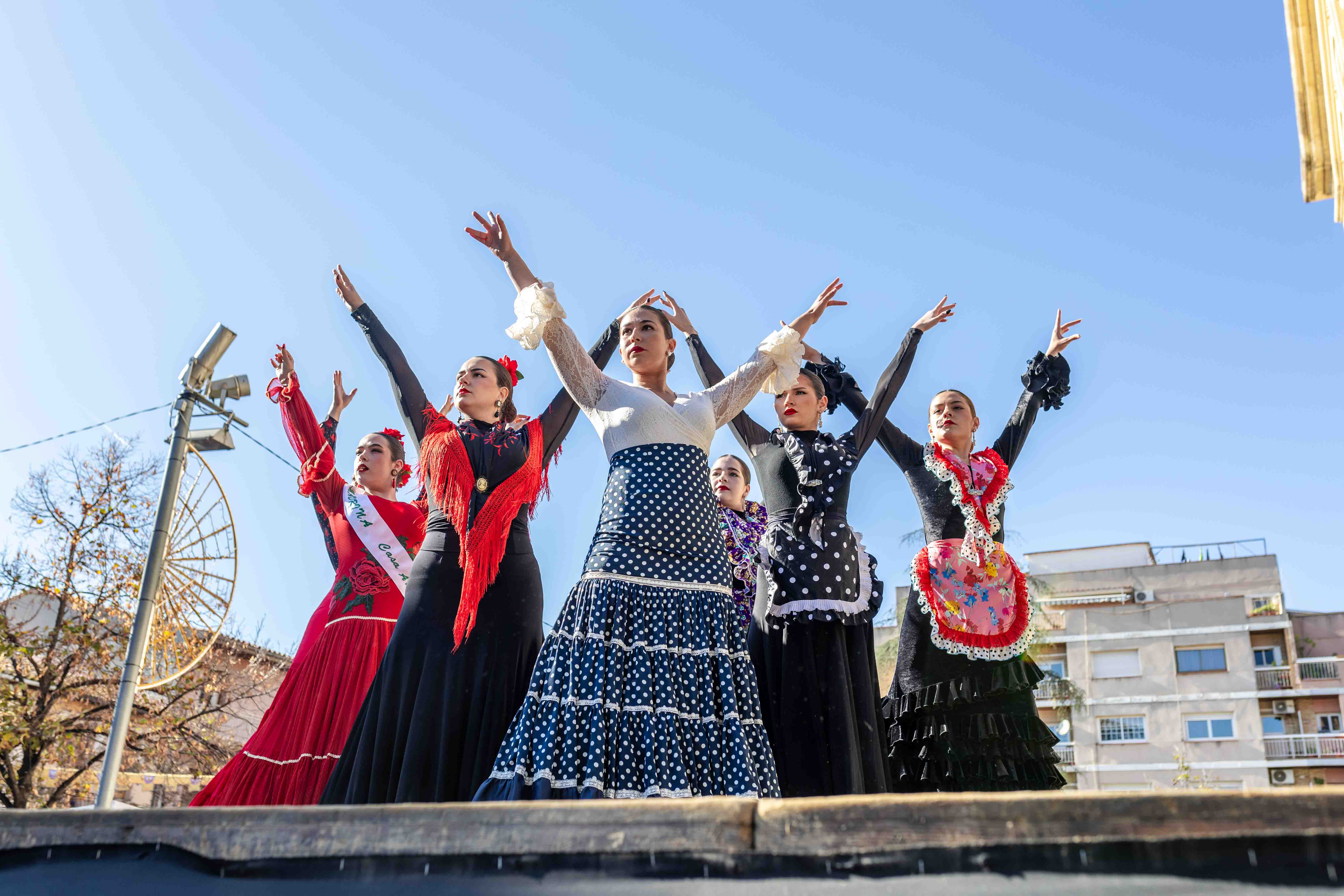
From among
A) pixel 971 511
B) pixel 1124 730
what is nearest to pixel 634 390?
pixel 971 511

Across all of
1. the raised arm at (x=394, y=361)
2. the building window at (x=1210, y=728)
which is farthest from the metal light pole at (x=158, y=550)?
the building window at (x=1210, y=728)

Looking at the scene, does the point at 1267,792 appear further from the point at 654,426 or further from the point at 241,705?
the point at 241,705

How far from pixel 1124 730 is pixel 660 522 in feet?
A: 119

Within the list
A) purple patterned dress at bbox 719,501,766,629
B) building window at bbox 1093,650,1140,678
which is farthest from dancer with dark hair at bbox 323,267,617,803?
building window at bbox 1093,650,1140,678

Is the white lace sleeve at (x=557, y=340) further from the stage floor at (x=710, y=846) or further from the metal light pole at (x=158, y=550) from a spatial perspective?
the metal light pole at (x=158, y=550)

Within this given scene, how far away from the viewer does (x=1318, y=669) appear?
36.0 m

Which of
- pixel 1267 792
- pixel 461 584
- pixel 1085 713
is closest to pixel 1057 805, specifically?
pixel 1267 792

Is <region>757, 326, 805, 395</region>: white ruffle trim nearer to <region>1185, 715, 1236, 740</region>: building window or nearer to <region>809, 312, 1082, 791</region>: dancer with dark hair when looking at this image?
<region>809, 312, 1082, 791</region>: dancer with dark hair

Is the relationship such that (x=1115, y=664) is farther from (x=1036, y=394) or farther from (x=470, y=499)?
(x=470, y=499)

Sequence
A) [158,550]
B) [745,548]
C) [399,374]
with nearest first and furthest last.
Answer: [399,374] < [745,548] < [158,550]

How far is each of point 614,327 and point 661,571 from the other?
1456mm

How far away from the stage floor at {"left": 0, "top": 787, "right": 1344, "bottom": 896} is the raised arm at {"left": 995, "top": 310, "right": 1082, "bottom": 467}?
408cm

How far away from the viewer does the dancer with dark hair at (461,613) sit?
394 cm

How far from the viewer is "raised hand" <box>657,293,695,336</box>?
17.0 ft
